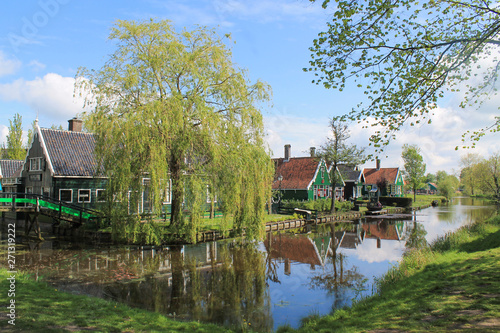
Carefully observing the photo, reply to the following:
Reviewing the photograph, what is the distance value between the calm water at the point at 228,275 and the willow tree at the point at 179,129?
217 cm

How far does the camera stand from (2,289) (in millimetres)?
8750

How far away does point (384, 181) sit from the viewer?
6144 cm

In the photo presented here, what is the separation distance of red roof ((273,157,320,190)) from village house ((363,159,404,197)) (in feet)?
70.7

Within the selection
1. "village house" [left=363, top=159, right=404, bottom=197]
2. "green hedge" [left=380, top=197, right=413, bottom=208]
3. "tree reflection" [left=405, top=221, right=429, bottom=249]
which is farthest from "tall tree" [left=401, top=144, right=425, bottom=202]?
"tree reflection" [left=405, top=221, right=429, bottom=249]

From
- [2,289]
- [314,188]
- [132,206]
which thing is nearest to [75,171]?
[132,206]

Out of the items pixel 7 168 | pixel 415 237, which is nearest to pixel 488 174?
pixel 415 237

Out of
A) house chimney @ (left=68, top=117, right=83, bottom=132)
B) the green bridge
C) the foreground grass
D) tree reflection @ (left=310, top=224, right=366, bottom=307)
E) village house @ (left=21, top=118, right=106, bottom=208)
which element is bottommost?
tree reflection @ (left=310, top=224, right=366, bottom=307)

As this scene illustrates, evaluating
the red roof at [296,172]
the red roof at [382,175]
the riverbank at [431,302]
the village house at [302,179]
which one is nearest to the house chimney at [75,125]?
the village house at [302,179]

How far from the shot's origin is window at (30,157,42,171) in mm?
25797

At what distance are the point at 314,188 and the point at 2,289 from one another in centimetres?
3805

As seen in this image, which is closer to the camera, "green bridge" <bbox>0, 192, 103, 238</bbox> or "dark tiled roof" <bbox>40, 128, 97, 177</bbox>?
"green bridge" <bbox>0, 192, 103, 238</bbox>

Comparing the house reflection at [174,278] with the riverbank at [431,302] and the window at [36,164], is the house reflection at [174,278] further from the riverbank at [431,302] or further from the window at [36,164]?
the window at [36,164]

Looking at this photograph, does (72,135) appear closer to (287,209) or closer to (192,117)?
(192,117)

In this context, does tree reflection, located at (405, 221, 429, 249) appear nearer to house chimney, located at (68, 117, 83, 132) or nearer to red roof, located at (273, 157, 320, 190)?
red roof, located at (273, 157, 320, 190)
